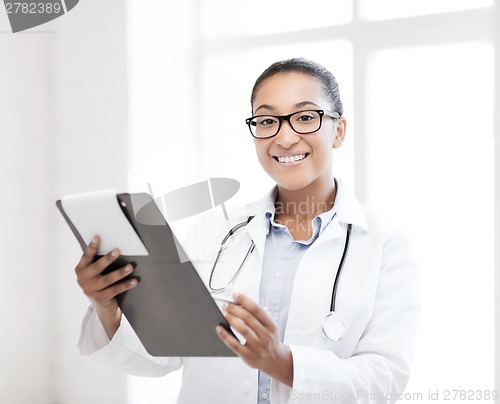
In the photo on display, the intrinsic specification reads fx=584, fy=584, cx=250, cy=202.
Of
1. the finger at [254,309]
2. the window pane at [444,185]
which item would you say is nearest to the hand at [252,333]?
the finger at [254,309]

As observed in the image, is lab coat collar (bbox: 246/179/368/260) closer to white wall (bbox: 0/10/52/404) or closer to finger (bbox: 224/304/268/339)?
finger (bbox: 224/304/268/339)

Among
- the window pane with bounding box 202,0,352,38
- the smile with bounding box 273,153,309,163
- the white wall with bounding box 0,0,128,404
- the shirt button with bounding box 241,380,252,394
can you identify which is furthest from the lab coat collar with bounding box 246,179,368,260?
the white wall with bounding box 0,0,128,404

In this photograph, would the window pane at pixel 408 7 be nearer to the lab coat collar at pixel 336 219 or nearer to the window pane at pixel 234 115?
the window pane at pixel 234 115

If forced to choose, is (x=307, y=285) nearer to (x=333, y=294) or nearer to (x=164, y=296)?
(x=333, y=294)

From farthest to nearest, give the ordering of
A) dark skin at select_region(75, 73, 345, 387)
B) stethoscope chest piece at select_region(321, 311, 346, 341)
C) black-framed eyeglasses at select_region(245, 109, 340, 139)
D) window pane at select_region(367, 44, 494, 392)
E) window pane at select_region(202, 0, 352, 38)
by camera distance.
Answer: window pane at select_region(202, 0, 352, 38)
window pane at select_region(367, 44, 494, 392)
black-framed eyeglasses at select_region(245, 109, 340, 139)
stethoscope chest piece at select_region(321, 311, 346, 341)
dark skin at select_region(75, 73, 345, 387)

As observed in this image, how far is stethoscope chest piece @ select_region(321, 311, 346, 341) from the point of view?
1.03m

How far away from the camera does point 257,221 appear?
1199 millimetres

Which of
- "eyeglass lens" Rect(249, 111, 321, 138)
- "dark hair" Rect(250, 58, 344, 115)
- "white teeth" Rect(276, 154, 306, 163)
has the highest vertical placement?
"dark hair" Rect(250, 58, 344, 115)

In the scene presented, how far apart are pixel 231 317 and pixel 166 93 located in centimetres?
121

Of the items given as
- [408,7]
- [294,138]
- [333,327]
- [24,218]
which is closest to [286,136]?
[294,138]

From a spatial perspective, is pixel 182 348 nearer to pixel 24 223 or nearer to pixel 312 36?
pixel 24 223

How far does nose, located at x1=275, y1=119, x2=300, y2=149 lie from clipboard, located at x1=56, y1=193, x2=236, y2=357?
1.18ft

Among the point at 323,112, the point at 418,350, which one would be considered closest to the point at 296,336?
the point at 323,112

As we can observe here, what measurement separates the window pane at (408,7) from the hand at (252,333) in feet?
3.51
